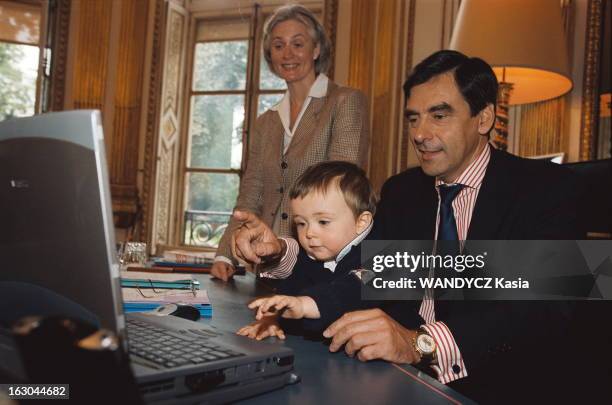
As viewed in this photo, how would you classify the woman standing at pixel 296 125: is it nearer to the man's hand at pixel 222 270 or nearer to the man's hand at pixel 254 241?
the man's hand at pixel 222 270

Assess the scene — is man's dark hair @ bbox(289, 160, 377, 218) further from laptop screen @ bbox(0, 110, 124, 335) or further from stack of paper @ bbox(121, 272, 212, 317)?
laptop screen @ bbox(0, 110, 124, 335)

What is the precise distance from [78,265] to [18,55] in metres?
6.67

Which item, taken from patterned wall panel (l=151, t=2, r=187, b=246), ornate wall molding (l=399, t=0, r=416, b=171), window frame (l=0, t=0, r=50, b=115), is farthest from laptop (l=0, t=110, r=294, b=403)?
window frame (l=0, t=0, r=50, b=115)

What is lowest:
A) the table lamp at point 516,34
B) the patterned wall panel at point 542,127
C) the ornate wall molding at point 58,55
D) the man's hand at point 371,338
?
the man's hand at point 371,338

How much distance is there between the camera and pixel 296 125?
96.7 inches

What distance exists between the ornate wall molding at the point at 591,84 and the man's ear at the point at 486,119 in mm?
2367

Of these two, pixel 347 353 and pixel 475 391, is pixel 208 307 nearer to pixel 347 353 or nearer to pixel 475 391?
pixel 347 353

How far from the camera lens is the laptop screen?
602mm

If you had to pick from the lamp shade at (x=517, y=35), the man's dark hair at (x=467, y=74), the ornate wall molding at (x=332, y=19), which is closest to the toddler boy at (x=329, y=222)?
the man's dark hair at (x=467, y=74)

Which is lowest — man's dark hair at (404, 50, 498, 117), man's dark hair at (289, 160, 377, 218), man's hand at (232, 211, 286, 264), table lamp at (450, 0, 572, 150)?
man's hand at (232, 211, 286, 264)

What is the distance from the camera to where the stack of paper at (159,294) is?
49.1 inches

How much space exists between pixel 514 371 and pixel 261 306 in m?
0.64

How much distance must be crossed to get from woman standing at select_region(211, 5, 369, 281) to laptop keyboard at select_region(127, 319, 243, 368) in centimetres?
137

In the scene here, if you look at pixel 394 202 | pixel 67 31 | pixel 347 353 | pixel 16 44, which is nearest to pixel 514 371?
pixel 347 353
